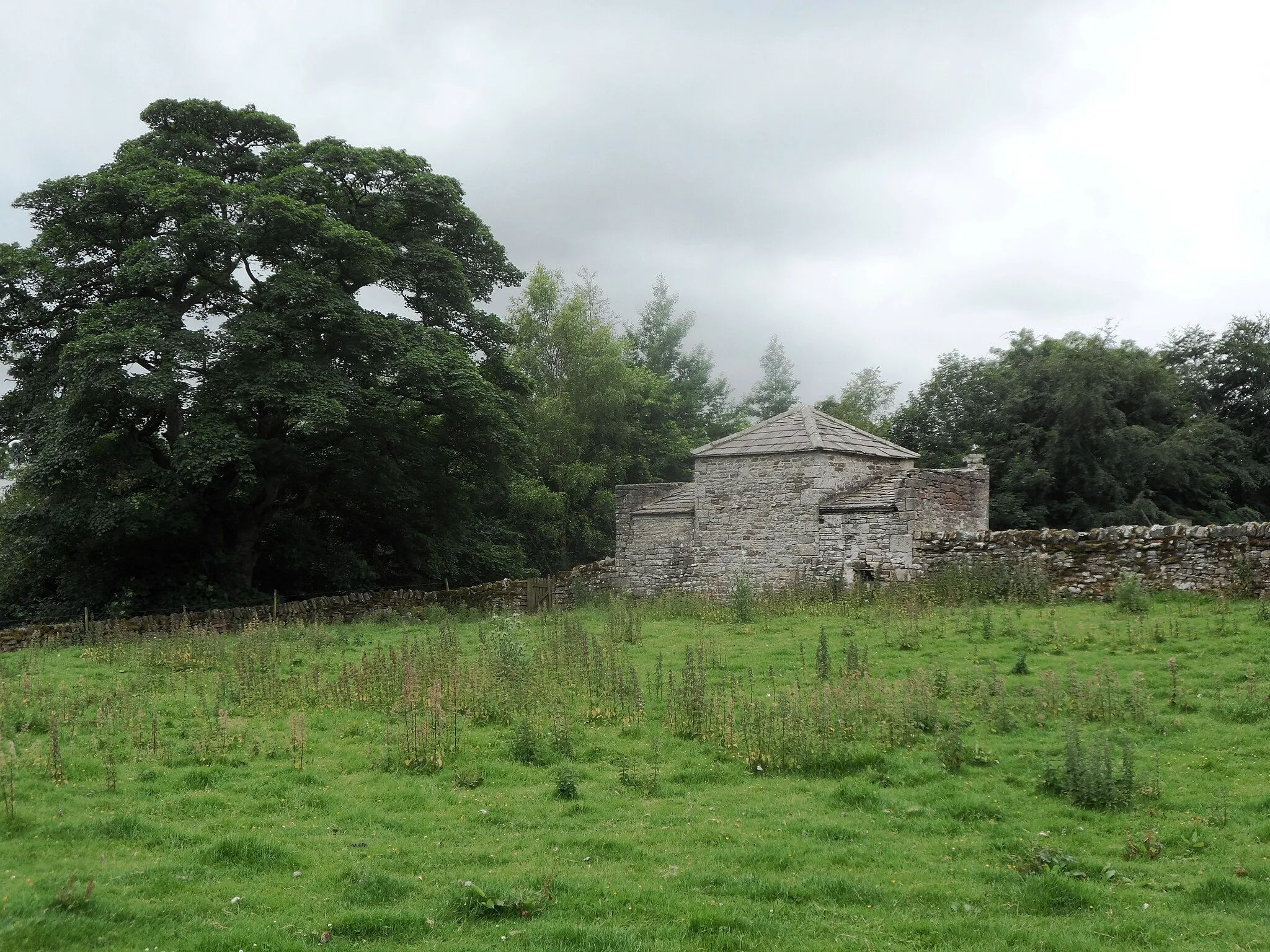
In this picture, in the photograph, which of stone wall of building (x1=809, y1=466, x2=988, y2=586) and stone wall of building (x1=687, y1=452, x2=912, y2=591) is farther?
stone wall of building (x1=687, y1=452, x2=912, y2=591)

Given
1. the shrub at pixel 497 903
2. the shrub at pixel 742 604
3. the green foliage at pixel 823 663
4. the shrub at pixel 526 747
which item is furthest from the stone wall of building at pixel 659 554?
the shrub at pixel 497 903

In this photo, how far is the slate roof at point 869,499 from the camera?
68.9 ft

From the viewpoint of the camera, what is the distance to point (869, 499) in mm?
21484

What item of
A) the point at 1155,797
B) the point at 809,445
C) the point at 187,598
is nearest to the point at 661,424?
Answer: the point at 809,445

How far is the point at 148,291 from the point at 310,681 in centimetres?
1420

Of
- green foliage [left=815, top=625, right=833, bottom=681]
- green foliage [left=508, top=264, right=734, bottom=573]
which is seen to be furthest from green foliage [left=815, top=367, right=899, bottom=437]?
green foliage [left=815, top=625, right=833, bottom=681]

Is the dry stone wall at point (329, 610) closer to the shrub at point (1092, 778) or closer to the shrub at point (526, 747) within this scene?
the shrub at point (526, 747)

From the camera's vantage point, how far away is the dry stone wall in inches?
713

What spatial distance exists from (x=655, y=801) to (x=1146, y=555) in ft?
42.1

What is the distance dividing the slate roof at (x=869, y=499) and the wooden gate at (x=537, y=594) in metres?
7.31

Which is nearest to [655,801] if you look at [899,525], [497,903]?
[497,903]

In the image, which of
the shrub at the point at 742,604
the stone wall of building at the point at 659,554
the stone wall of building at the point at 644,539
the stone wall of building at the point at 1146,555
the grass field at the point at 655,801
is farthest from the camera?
the stone wall of building at the point at 644,539

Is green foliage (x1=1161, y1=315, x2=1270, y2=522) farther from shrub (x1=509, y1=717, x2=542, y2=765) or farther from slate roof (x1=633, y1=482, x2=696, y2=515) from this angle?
shrub (x1=509, y1=717, x2=542, y2=765)

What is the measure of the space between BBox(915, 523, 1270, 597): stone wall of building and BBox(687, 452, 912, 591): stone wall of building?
379 centimetres
